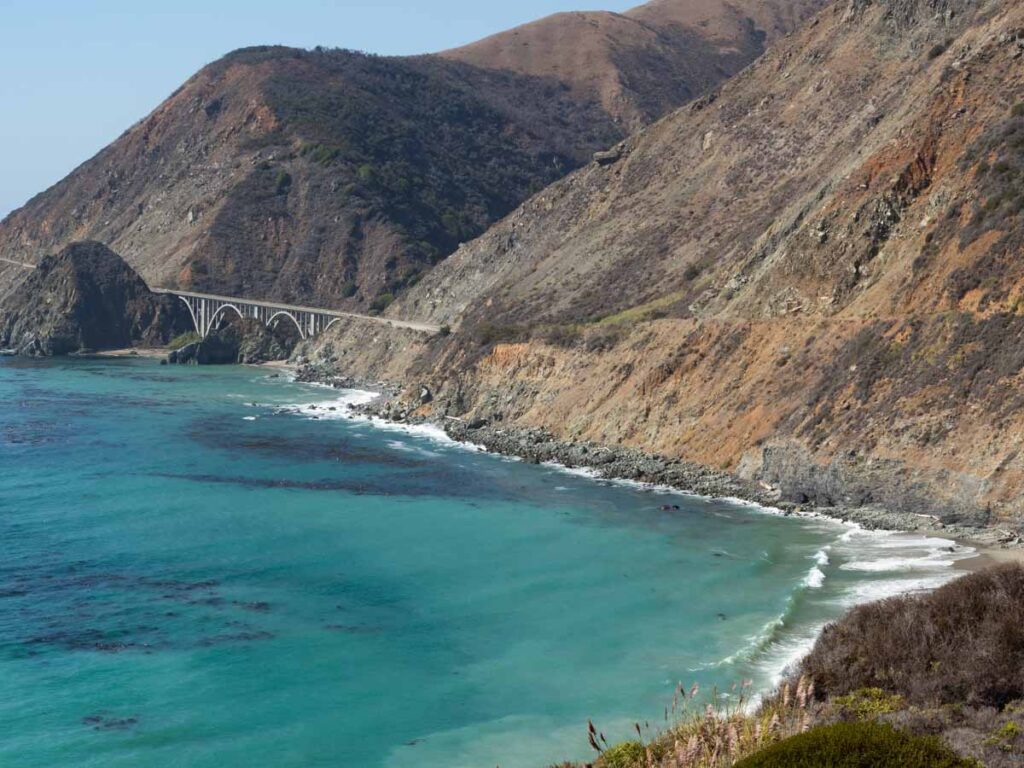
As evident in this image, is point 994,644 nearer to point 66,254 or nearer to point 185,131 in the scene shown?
point 66,254

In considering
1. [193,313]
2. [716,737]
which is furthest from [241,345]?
[716,737]

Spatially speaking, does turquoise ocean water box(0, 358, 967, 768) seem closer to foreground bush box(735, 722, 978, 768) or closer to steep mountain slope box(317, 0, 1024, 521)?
steep mountain slope box(317, 0, 1024, 521)

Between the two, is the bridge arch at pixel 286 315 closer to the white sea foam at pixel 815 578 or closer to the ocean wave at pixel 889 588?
the white sea foam at pixel 815 578

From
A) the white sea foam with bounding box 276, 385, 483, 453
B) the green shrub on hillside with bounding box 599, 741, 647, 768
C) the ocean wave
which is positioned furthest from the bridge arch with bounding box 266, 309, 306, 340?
the green shrub on hillside with bounding box 599, 741, 647, 768

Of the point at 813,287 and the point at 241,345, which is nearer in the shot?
the point at 813,287

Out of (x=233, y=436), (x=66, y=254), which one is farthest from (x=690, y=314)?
(x=66, y=254)

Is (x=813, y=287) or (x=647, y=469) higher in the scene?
(x=813, y=287)

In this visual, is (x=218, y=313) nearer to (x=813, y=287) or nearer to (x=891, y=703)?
(x=813, y=287)
